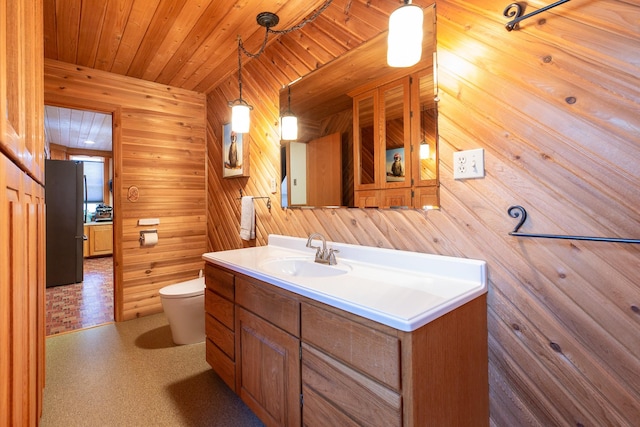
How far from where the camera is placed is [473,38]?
122cm

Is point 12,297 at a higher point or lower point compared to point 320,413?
higher

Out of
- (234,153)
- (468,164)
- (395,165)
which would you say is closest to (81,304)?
(234,153)

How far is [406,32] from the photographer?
119 cm

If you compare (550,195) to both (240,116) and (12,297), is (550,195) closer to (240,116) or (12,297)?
(12,297)

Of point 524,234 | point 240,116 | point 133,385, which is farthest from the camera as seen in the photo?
point 240,116

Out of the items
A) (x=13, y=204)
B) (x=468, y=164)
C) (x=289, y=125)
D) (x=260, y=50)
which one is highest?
(x=260, y=50)

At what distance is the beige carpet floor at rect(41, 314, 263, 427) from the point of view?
1.61m

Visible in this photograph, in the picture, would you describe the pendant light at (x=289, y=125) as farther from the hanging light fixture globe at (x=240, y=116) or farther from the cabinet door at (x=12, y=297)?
the cabinet door at (x=12, y=297)

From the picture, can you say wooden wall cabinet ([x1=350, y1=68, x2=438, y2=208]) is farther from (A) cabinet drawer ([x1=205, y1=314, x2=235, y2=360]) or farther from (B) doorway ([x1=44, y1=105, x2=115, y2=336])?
(B) doorway ([x1=44, y1=105, x2=115, y2=336])

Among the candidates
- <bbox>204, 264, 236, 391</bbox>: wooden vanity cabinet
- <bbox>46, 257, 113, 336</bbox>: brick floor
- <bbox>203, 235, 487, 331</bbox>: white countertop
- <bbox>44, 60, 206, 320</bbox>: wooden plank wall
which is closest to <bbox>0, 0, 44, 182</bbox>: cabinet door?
<bbox>203, 235, 487, 331</bbox>: white countertop

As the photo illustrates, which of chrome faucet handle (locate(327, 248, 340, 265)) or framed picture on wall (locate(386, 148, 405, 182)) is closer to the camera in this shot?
framed picture on wall (locate(386, 148, 405, 182))

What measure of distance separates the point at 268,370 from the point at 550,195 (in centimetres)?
137

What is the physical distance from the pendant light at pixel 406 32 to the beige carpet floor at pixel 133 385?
6.39 ft

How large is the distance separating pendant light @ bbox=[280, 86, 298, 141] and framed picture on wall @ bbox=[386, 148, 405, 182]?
82 centimetres
